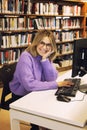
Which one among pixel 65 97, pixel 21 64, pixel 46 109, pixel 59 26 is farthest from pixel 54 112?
pixel 59 26

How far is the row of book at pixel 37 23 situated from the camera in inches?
155

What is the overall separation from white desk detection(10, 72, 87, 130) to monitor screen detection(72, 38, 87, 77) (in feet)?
0.92

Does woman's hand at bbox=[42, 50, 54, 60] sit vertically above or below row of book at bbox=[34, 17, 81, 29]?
below

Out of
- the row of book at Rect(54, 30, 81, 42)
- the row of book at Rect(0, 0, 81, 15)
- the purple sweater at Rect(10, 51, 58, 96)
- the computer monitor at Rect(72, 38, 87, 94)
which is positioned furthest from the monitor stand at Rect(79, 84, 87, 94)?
the row of book at Rect(54, 30, 81, 42)

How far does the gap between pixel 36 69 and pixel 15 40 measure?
2.36 meters

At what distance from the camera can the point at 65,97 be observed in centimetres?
157

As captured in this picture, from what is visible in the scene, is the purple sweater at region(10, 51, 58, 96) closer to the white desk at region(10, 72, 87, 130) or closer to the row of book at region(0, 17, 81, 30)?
the white desk at region(10, 72, 87, 130)

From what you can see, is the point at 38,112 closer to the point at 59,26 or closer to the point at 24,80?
the point at 24,80

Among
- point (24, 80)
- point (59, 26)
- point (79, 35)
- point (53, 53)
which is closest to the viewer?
point (24, 80)

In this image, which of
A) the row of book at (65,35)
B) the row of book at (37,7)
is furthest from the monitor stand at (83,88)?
the row of book at (65,35)

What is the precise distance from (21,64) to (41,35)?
335 mm

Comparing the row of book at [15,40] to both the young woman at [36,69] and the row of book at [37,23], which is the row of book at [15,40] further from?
the young woman at [36,69]

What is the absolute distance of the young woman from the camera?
1.75m

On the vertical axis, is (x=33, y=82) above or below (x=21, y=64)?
below
